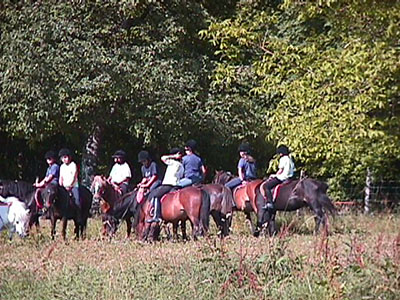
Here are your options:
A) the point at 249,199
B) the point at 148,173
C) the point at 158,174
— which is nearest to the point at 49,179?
the point at 148,173

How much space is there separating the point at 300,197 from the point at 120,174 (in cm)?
367

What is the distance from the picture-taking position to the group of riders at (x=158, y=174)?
15109mm

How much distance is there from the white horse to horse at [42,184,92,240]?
0.45m

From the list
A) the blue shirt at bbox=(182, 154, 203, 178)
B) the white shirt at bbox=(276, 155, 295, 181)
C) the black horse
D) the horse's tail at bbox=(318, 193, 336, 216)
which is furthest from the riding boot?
the horse's tail at bbox=(318, 193, 336, 216)

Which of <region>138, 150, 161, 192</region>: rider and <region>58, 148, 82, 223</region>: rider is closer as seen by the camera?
<region>138, 150, 161, 192</region>: rider

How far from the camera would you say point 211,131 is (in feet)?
76.0

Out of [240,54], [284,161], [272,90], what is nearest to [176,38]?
[240,54]

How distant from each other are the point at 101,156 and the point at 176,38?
583cm

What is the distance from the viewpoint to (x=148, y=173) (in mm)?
15359

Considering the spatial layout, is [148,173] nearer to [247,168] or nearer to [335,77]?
[247,168]

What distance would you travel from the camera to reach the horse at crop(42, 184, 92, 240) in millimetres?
15078

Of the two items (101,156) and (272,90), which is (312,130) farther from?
(101,156)

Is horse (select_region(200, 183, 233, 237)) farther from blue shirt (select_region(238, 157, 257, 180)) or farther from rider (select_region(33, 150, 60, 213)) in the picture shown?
rider (select_region(33, 150, 60, 213))

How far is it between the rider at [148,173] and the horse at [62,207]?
4.67 feet
